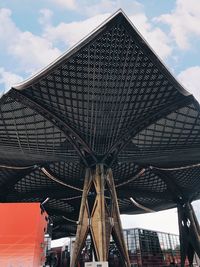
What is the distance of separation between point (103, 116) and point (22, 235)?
15823mm

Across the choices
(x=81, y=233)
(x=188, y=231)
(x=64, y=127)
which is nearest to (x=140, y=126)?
(x=64, y=127)

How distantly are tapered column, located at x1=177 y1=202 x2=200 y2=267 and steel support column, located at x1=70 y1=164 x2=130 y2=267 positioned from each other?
18693mm

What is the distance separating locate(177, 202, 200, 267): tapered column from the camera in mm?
44987

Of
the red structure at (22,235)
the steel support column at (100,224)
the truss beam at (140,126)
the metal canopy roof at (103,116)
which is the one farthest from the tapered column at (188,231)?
the red structure at (22,235)

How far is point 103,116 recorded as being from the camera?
30.5 meters

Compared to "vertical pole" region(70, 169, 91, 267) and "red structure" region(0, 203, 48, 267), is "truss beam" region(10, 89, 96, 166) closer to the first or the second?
"vertical pole" region(70, 169, 91, 267)

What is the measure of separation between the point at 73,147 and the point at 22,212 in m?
15.7

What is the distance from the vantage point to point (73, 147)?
34312mm

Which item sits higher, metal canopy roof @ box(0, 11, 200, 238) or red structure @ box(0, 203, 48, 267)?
metal canopy roof @ box(0, 11, 200, 238)

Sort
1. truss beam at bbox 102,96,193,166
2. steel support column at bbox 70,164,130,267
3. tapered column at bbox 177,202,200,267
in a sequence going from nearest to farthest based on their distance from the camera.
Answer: truss beam at bbox 102,96,193,166, steel support column at bbox 70,164,130,267, tapered column at bbox 177,202,200,267

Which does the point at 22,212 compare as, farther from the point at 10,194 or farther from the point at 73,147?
the point at 10,194

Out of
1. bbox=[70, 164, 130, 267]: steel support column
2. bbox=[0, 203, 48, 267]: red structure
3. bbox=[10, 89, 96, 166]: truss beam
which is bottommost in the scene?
bbox=[0, 203, 48, 267]: red structure

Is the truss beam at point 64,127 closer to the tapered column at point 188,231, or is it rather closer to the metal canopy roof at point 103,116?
the metal canopy roof at point 103,116

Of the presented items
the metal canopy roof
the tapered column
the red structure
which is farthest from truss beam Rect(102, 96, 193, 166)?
the tapered column
